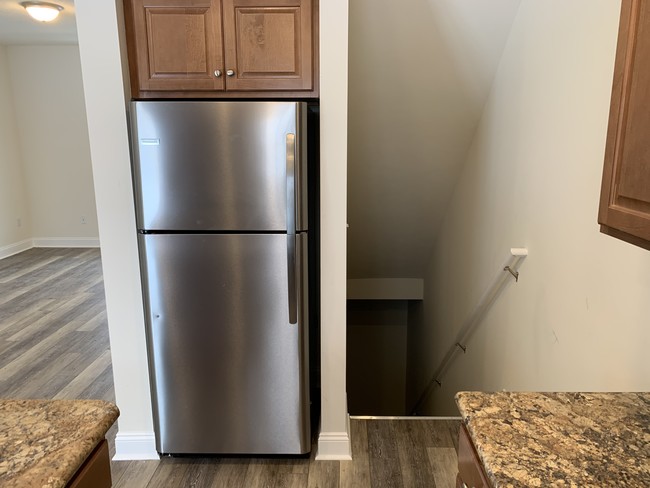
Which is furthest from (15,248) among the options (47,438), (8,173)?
(47,438)

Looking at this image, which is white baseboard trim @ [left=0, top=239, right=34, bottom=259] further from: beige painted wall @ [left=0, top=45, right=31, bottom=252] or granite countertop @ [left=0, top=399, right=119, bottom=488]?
granite countertop @ [left=0, top=399, right=119, bottom=488]

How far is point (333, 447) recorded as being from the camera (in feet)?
7.60

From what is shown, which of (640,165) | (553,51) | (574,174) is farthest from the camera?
(553,51)

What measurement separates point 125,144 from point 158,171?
0.23 m

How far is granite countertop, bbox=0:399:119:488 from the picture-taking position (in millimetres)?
881

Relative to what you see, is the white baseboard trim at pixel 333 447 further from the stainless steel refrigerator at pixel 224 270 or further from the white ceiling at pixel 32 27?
the white ceiling at pixel 32 27

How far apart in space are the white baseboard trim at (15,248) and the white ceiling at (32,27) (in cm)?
262

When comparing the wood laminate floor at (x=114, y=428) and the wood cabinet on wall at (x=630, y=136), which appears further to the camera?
the wood laminate floor at (x=114, y=428)

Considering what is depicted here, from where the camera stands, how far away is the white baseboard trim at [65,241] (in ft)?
22.6

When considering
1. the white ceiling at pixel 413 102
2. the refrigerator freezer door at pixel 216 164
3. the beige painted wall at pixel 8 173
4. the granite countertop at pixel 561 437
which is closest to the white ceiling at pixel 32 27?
the beige painted wall at pixel 8 173

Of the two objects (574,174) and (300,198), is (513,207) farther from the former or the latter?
(300,198)

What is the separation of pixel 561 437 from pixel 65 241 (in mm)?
7266

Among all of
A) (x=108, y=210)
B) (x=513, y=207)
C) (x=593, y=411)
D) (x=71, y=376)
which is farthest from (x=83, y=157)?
(x=593, y=411)

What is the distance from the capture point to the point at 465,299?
310 centimetres
